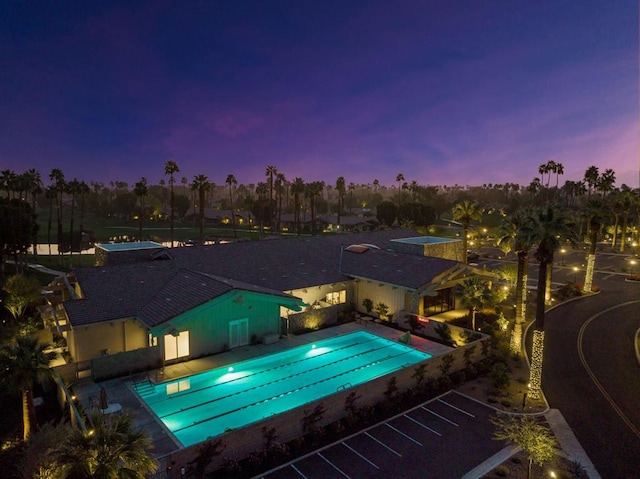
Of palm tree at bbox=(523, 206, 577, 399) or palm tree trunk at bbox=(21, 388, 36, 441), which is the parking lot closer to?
palm tree at bbox=(523, 206, 577, 399)

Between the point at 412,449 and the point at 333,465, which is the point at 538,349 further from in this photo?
the point at 333,465

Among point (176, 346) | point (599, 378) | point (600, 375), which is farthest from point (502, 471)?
point (176, 346)

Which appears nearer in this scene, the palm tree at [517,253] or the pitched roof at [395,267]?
the palm tree at [517,253]

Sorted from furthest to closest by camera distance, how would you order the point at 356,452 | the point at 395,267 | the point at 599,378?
the point at 395,267
the point at 599,378
the point at 356,452

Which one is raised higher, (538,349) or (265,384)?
(538,349)

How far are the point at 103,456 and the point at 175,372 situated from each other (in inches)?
466

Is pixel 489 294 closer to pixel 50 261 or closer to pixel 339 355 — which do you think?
pixel 339 355

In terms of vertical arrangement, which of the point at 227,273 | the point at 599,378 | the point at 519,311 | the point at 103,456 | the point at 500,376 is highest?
the point at 227,273

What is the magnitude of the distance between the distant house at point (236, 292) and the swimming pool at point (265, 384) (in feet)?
10.2

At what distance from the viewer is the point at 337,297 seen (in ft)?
121

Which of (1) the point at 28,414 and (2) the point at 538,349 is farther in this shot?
(2) the point at 538,349

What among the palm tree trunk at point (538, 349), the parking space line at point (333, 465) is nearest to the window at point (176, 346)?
the parking space line at point (333, 465)

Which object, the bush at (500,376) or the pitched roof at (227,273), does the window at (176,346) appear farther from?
the bush at (500,376)

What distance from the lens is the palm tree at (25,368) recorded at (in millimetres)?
16312
